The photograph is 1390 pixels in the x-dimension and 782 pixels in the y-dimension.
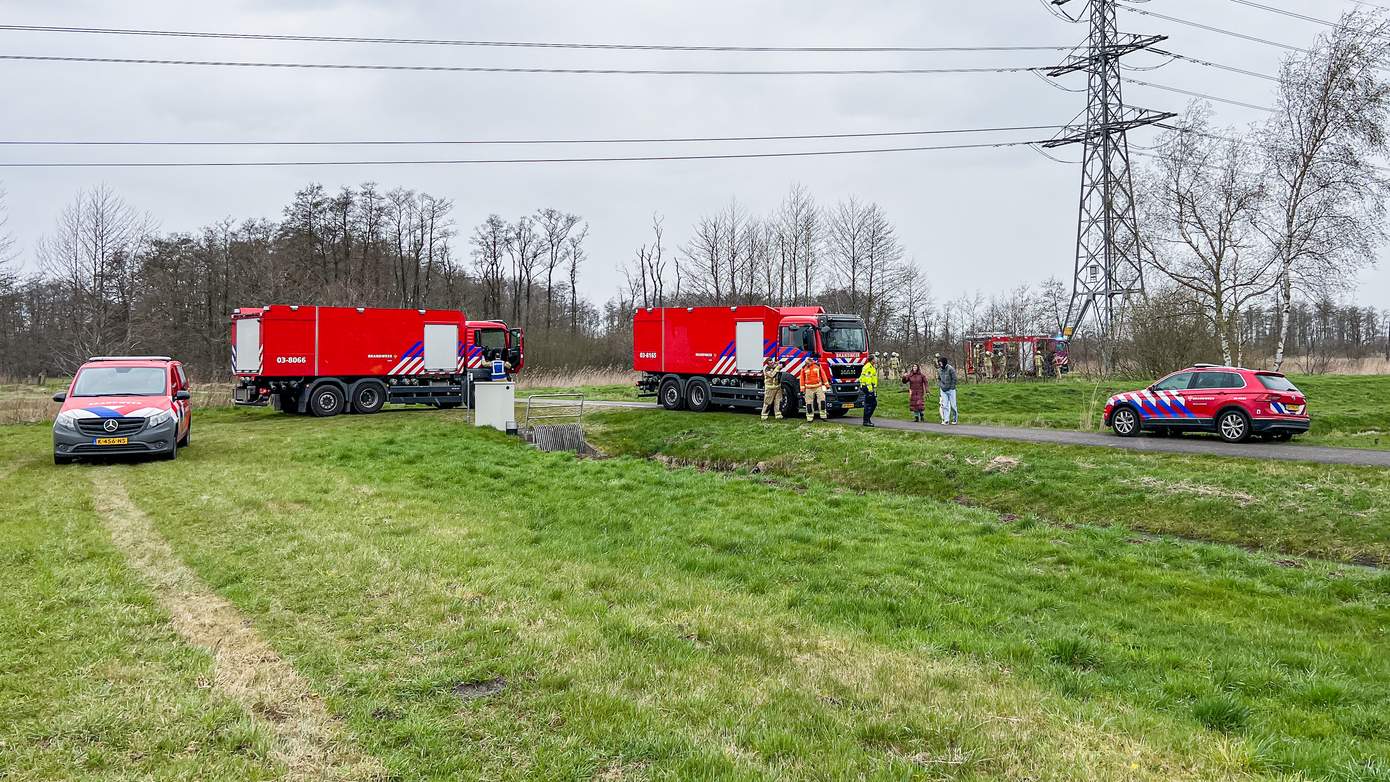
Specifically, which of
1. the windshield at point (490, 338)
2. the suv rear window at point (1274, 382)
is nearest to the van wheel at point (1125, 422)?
the suv rear window at point (1274, 382)

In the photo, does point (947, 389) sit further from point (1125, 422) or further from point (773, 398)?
point (773, 398)

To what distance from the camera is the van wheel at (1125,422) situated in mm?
17984

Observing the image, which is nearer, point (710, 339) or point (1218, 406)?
point (1218, 406)

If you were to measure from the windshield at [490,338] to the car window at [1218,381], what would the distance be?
20327 mm

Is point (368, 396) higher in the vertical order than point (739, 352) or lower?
lower

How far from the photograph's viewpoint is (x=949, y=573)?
7.49 m

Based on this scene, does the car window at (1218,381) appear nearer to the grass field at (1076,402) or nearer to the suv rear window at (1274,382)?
the suv rear window at (1274,382)

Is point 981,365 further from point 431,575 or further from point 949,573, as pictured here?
point 431,575

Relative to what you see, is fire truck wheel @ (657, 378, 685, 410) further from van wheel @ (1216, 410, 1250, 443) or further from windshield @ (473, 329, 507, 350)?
van wheel @ (1216, 410, 1250, 443)

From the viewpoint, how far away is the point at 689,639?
521 centimetres

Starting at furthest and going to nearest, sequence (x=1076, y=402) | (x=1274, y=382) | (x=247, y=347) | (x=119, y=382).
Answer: (x=1076, y=402), (x=247, y=347), (x=1274, y=382), (x=119, y=382)

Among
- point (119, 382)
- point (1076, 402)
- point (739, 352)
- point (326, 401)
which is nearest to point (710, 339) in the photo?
point (739, 352)

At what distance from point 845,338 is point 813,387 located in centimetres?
164

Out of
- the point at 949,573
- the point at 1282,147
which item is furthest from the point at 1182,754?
Answer: the point at 1282,147
